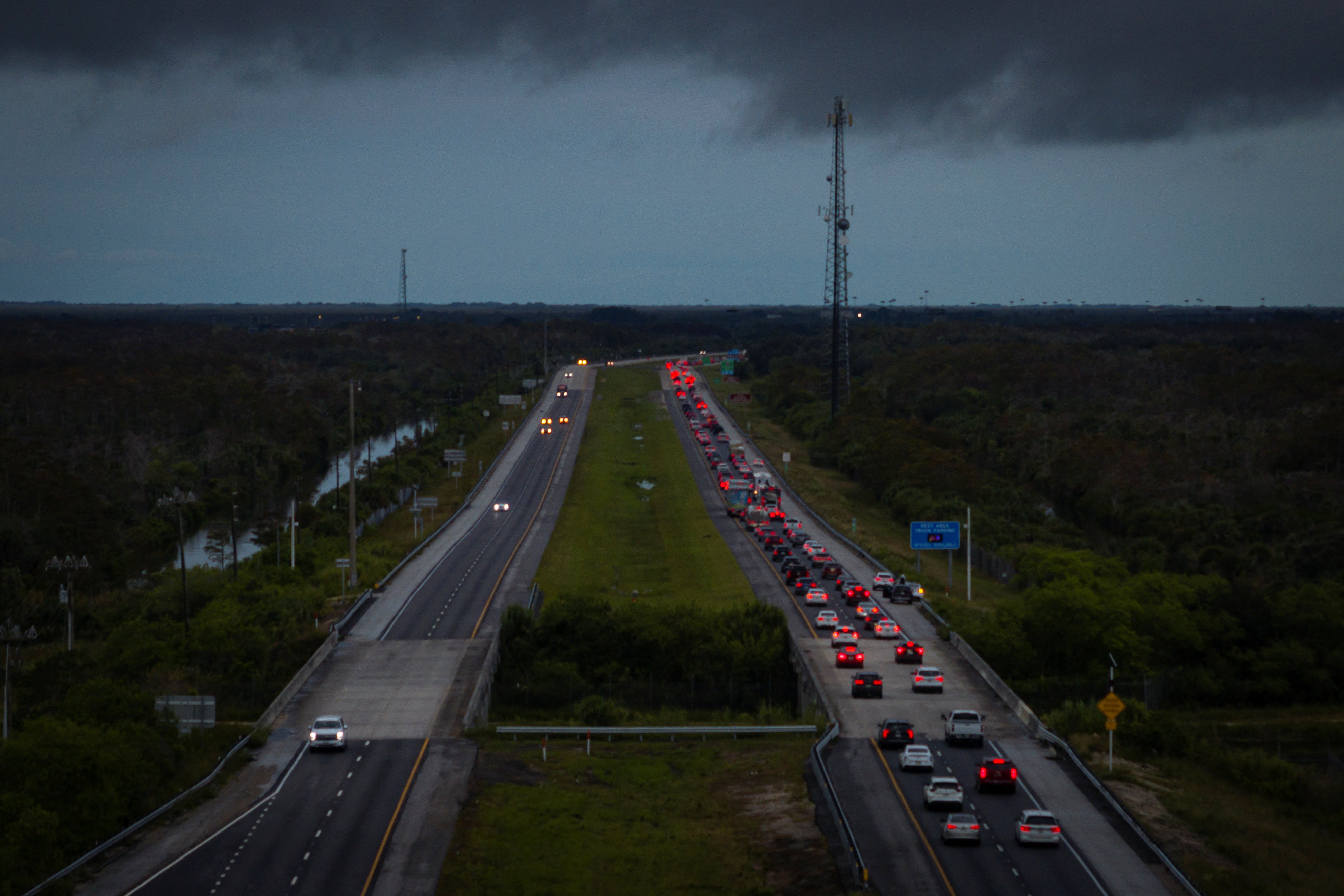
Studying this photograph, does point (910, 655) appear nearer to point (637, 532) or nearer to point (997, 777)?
point (997, 777)

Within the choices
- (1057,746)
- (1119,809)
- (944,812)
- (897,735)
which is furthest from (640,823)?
(1057,746)

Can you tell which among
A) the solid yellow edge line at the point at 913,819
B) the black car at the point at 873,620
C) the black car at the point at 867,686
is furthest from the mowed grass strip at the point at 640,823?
the black car at the point at 873,620

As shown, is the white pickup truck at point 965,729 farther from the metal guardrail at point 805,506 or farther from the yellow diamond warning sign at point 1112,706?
the metal guardrail at point 805,506

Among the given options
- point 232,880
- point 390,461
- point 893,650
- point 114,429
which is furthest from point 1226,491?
point 114,429

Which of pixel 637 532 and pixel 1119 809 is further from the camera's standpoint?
pixel 637 532

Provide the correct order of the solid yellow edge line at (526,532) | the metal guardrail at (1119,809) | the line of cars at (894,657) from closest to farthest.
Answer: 1. the metal guardrail at (1119,809)
2. the line of cars at (894,657)
3. the solid yellow edge line at (526,532)

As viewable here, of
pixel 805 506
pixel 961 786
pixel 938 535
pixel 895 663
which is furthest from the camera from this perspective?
pixel 805 506

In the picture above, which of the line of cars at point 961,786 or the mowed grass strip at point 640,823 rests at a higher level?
the line of cars at point 961,786
